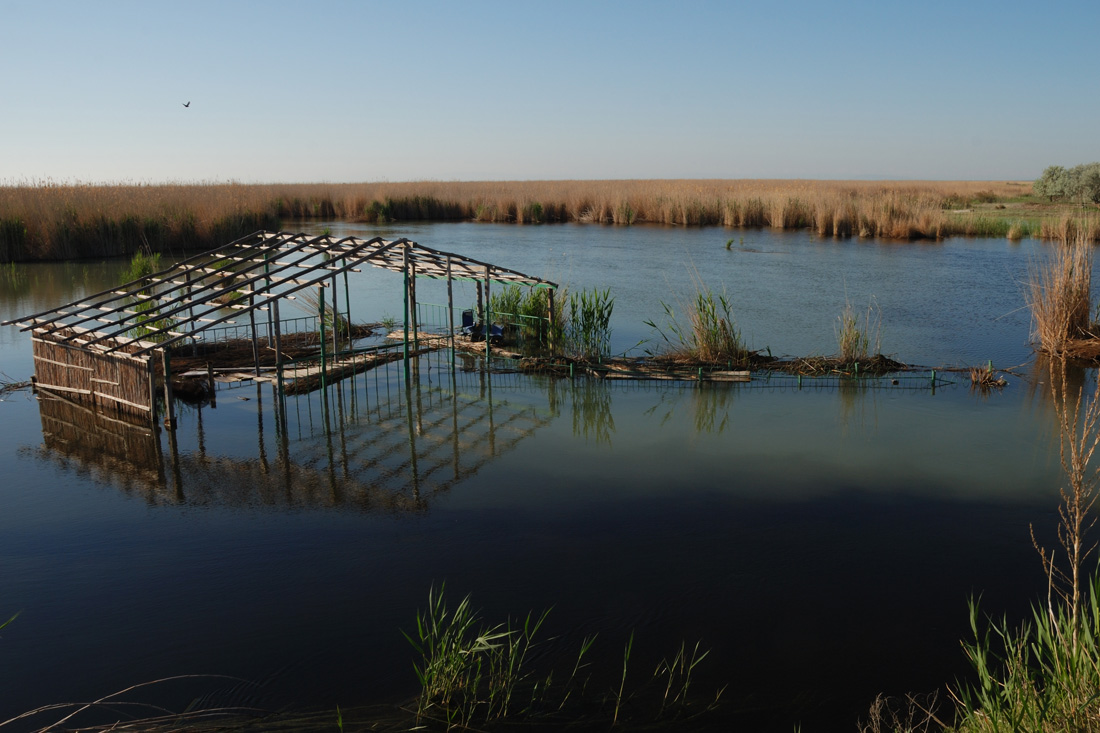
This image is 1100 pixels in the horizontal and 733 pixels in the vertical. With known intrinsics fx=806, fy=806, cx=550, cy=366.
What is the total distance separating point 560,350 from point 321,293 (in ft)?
12.6

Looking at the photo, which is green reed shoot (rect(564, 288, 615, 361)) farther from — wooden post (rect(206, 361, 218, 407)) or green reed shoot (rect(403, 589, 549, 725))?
green reed shoot (rect(403, 589, 549, 725))

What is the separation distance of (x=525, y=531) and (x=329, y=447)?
123 inches

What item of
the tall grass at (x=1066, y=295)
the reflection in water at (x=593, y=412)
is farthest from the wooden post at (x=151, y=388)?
the tall grass at (x=1066, y=295)

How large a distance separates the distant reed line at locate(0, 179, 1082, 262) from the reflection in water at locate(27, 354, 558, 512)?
1400cm

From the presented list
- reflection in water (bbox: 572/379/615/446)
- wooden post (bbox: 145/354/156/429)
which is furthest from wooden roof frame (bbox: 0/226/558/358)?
reflection in water (bbox: 572/379/615/446)

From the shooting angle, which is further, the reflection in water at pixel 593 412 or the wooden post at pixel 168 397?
the reflection in water at pixel 593 412

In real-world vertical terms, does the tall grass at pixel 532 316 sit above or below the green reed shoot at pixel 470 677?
above

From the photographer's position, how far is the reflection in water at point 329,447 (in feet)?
25.5

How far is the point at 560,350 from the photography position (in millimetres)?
12969

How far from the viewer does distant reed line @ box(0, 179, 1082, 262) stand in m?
22.3

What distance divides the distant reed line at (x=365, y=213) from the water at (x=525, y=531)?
454 inches

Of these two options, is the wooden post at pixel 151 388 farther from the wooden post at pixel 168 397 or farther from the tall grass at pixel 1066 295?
the tall grass at pixel 1066 295

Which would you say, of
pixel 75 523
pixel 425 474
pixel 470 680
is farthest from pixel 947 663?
pixel 75 523

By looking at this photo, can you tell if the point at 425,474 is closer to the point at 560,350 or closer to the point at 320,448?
the point at 320,448
